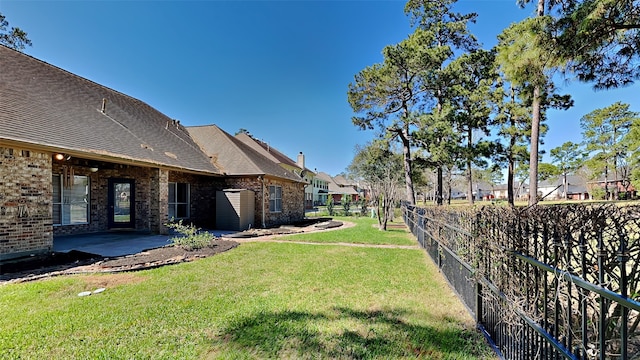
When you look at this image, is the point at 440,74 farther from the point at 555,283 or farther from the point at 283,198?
the point at 555,283

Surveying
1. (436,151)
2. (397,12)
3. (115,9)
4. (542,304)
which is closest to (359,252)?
(542,304)

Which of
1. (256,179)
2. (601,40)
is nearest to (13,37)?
(256,179)

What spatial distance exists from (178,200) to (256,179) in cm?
359

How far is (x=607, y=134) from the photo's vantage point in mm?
31047

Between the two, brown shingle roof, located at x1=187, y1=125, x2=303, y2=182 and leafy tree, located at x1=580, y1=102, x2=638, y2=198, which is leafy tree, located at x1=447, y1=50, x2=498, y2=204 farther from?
leafy tree, located at x1=580, y1=102, x2=638, y2=198

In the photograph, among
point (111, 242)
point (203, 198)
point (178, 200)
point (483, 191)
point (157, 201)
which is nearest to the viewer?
point (111, 242)

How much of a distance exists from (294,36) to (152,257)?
538 inches

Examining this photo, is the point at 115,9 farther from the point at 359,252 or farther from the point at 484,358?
the point at 484,358

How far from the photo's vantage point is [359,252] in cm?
835

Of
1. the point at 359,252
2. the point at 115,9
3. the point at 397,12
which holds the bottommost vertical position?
the point at 359,252

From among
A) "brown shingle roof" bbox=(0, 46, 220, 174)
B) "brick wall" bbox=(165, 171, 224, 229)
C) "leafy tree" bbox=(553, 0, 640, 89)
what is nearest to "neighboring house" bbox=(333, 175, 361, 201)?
"brick wall" bbox=(165, 171, 224, 229)

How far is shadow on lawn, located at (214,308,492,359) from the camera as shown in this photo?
305cm

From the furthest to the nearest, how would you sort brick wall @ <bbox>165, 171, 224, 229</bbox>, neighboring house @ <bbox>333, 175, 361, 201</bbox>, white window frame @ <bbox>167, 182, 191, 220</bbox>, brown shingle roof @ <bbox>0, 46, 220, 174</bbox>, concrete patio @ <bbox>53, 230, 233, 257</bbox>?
1. neighboring house @ <bbox>333, 175, 361, 201</bbox>
2. brick wall @ <bbox>165, 171, 224, 229</bbox>
3. white window frame @ <bbox>167, 182, 191, 220</bbox>
4. concrete patio @ <bbox>53, 230, 233, 257</bbox>
5. brown shingle roof @ <bbox>0, 46, 220, 174</bbox>

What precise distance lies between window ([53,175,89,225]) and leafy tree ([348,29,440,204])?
1374cm
